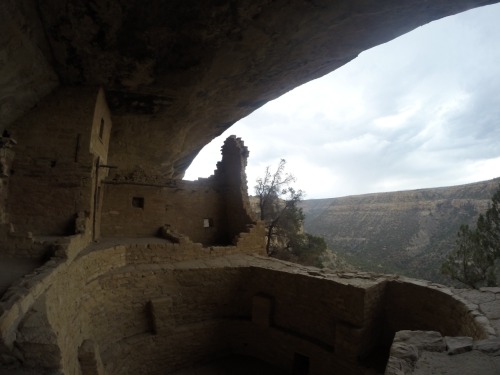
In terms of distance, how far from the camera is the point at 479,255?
9.59 metres

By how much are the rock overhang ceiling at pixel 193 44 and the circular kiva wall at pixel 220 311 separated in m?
4.07

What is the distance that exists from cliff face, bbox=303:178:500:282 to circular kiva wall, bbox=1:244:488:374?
13.2 m

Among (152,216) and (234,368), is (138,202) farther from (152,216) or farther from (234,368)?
(234,368)

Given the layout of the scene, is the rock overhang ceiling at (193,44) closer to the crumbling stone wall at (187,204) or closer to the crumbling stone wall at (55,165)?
the crumbling stone wall at (55,165)

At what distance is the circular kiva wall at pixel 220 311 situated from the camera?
5.44 m

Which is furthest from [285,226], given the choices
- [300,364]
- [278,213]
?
[300,364]

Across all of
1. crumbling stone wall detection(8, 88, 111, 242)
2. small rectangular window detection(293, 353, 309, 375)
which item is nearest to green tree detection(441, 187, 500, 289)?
small rectangular window detection(293, 353, 309, 375)

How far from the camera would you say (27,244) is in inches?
229

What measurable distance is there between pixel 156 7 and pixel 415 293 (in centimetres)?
713

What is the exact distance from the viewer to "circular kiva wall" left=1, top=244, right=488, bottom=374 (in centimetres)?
544

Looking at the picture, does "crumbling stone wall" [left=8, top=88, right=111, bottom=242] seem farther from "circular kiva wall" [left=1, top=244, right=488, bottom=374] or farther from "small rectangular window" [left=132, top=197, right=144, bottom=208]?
"small rectangular window" [left=132, top=197, right=144, bottom=208]

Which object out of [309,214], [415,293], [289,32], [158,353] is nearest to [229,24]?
[289,32]

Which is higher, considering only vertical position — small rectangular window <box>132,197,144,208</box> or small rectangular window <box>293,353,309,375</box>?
small rectangular window <box>132,197,144,208</box>

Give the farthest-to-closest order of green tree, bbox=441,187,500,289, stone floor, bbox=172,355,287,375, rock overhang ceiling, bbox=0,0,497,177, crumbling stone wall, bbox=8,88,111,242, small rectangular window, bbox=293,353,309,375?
green tree, bbox=441,187,500,289
crumbling stone wall, bbox=8,88,111,242
stone floor, bbox=172,355,287,375
small rectangular window, bbox=293,353,309,375
rock overhang ceiling, bbox=0,0,497,177
